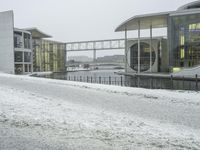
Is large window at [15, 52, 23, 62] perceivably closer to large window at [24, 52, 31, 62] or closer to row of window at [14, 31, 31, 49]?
row of window at [14, 31, 31, 49]

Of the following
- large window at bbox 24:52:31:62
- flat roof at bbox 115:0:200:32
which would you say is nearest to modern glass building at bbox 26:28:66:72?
large window at bbox 24:52:31:62

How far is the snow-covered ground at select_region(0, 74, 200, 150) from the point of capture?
6359 mm

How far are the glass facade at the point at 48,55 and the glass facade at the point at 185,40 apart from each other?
53.0 m

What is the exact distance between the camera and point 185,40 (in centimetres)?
4309

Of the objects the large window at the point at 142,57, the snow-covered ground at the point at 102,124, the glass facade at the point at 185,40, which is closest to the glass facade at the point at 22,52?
the large window at the point at 142,57

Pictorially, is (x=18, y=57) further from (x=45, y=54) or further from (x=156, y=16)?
(x=156, y=16)

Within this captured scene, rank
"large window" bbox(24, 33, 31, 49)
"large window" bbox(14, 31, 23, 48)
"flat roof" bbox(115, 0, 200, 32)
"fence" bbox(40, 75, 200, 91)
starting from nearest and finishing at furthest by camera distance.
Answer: "fence" bbox(40, 75, 200, 91) < "flat roof" bbox(115, 0, 200, 32) < "large window" bbox(14, 31, 23, 48) < "large window" bbox(24, 33, 31, 49)

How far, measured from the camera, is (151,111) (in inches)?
439

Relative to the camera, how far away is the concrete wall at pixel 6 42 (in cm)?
6519

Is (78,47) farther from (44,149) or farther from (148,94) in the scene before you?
(44,149)

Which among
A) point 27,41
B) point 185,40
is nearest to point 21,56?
point 27,41

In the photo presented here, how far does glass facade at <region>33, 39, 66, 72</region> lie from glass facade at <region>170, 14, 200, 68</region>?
2087 inches

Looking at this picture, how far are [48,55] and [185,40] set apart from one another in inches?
2405

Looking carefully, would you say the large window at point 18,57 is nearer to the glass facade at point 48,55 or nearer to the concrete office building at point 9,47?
the concrete office building at point 9,47
